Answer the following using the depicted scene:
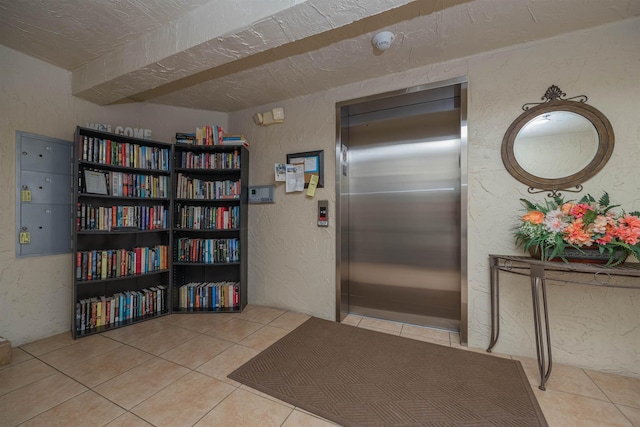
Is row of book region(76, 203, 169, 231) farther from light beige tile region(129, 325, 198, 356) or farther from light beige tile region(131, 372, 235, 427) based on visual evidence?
light beige tile region(131, 372, 235, 427)

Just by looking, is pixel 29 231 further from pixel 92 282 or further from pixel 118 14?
pixel 118 14

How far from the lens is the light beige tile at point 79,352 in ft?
5.65

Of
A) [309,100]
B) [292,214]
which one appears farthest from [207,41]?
[292,214]

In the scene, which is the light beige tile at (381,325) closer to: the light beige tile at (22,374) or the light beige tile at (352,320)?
the light beige tile at (352,320)

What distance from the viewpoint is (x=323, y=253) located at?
2506mm

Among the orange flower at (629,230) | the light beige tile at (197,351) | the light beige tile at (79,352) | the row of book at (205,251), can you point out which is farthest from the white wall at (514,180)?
the light beige tile at (79,352)

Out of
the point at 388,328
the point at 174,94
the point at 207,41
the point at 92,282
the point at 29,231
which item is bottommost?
the point at 388,328

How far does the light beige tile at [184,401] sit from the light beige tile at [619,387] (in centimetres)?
227

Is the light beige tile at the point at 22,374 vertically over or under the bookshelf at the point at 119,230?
under

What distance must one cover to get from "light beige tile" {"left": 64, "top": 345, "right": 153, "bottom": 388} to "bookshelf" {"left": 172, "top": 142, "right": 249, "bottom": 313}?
2.51ft

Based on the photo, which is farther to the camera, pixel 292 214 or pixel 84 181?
pixel 292 214

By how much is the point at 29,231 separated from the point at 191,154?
1.44m

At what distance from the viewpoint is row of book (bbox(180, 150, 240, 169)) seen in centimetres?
268

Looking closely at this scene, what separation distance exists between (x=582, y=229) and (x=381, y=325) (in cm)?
167
